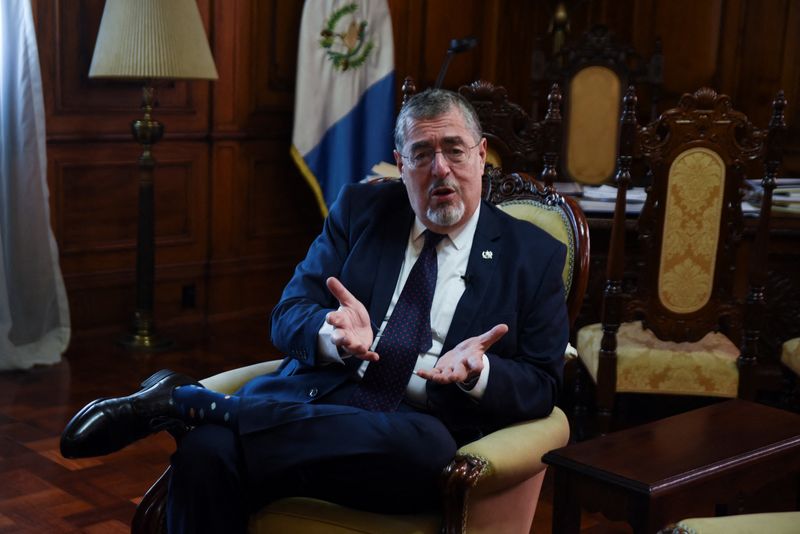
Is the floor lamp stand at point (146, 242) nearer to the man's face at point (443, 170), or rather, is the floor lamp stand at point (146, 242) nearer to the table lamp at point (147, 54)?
the table lamp at point (147, 54)

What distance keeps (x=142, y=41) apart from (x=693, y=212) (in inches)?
83.3

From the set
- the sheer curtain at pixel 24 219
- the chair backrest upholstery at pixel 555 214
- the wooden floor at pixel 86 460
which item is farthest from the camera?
the sheer curtain at pixel 24 219

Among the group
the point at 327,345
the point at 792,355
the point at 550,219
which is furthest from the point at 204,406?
the point at 792,355

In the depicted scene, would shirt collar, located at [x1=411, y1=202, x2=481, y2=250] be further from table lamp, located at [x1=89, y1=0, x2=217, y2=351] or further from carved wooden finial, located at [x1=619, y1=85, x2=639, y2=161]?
table lamp, located at [x1=89, y1=0, x2=217, y2=351]

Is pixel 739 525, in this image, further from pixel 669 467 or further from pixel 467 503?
pixel 467 503

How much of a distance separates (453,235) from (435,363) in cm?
30

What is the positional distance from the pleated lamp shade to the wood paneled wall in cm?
28

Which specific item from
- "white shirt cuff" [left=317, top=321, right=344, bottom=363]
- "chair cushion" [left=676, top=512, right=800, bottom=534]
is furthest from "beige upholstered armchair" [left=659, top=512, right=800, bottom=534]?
"white shirt cuff" [left=317, top=321, right=344, bottom=363]

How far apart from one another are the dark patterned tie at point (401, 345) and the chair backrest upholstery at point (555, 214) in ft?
0.79

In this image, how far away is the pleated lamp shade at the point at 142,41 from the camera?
3.96 m

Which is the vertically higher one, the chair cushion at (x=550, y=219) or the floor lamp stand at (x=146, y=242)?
the chair cushion at (x=550, y=219)

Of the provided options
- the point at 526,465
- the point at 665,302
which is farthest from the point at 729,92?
the point at 526,465

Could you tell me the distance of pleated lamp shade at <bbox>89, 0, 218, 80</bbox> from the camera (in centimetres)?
396

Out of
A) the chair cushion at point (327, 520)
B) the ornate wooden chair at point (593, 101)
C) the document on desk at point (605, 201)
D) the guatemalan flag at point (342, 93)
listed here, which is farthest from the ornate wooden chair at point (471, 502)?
the guatemalan flag at point (342, 93)
